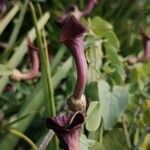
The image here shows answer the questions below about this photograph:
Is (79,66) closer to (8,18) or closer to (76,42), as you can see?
(76,42)

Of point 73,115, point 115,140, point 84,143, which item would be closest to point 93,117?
point 84,143

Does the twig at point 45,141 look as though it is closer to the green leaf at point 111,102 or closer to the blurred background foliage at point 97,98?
the blurred background foliage at point 97,98

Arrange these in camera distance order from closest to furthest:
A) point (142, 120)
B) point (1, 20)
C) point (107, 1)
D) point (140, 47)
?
point (142, 120)
point (1, 20)
point (140, 47)
point (107, 1)

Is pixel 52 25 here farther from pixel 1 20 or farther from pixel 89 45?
pixel 89 45

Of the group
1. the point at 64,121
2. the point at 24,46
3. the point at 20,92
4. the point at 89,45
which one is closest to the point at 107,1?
the point at 24,46

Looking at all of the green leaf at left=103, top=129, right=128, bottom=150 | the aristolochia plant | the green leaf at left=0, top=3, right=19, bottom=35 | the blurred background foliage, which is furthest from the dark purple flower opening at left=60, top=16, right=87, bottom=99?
the green leaf at left=0, top=3, right=19, bottom=35

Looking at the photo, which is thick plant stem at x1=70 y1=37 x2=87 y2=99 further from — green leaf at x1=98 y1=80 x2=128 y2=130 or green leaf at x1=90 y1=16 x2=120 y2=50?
green leaf at x1=90 y1=16 x2=120 y2=50
